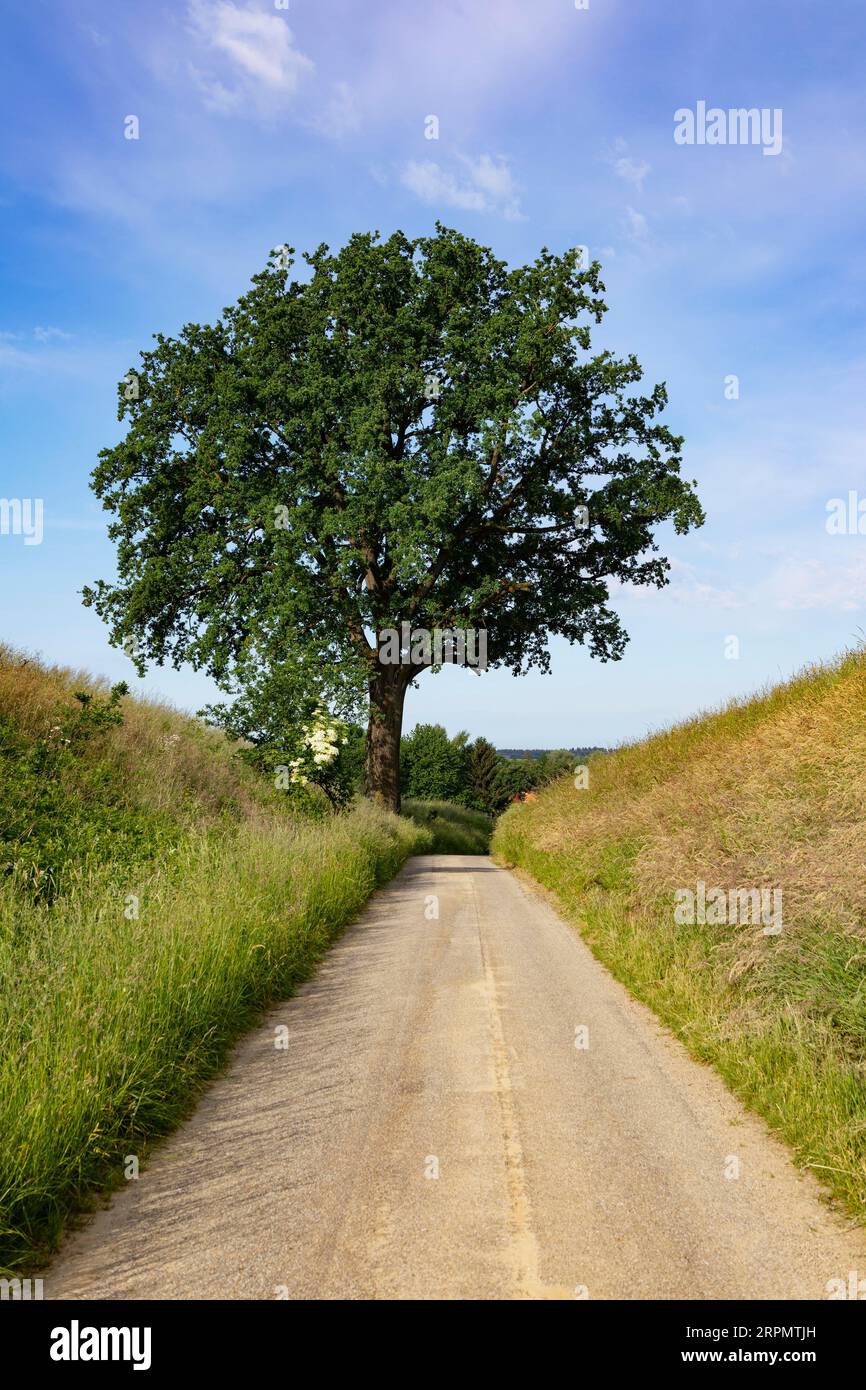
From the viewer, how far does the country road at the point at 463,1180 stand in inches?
148

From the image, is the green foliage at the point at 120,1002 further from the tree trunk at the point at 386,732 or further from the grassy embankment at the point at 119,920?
the tree trunk at the point at 386,732

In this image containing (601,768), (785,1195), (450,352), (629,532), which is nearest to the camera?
(785,1195)

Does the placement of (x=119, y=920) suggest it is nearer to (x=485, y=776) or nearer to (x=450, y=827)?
(x=450, y=827)

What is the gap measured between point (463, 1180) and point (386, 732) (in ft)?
76.1

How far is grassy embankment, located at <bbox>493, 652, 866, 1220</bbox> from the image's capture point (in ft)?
18.0

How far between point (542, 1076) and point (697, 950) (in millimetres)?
2602

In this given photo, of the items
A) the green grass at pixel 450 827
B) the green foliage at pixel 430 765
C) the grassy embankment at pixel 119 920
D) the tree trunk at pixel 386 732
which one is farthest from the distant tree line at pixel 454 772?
the grassy embankment at pixel 119 920

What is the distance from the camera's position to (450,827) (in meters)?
41.1

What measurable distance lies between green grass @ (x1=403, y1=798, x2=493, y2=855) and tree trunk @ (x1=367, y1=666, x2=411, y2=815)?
4492 mm

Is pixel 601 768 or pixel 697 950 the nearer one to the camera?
pixel 697 950

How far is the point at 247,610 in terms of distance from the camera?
25.1 m

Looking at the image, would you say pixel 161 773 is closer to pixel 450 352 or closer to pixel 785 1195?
pixel 785 1195

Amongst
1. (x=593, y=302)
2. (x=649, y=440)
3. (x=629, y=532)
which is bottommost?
(x=629, y=532)
